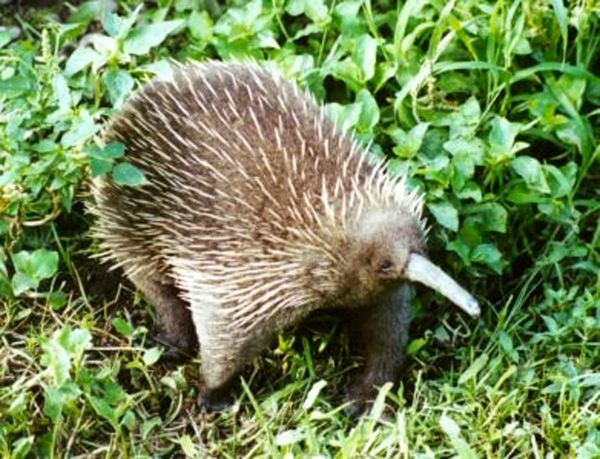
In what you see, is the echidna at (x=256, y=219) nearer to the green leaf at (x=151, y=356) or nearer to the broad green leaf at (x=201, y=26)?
the green leaf at (x=151, y=356)

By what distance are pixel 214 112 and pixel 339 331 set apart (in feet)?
2.76

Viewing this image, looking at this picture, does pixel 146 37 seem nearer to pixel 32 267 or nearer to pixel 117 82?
pixel 117 82

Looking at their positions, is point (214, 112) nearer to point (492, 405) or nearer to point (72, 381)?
point (72, 381)

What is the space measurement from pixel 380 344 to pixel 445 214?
0.45 meters

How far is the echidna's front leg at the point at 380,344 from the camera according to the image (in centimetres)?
384

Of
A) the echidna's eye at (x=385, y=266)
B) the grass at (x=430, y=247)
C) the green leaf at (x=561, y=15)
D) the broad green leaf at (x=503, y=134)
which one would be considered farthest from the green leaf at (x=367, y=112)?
the echidna's eye at (x=385, y=266)

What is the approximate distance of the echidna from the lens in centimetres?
354

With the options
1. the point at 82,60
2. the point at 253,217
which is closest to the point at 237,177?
the point at 253,217

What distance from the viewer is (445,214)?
3953 millimetres

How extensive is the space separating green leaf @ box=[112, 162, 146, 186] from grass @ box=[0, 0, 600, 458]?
1.0 inches

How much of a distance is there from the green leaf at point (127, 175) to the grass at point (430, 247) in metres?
0.02

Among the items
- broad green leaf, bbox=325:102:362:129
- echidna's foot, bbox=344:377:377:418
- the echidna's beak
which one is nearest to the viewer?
the echidna's beak

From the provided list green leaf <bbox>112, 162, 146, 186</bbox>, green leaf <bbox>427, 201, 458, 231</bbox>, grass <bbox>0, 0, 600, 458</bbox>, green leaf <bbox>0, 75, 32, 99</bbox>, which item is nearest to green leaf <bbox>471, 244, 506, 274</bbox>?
grass <bbox>0, 0, 600, 458</bbox>

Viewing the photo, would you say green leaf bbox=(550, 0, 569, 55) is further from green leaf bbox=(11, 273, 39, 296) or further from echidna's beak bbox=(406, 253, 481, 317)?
green leaf bbox=(11, 273, 39, 296)
